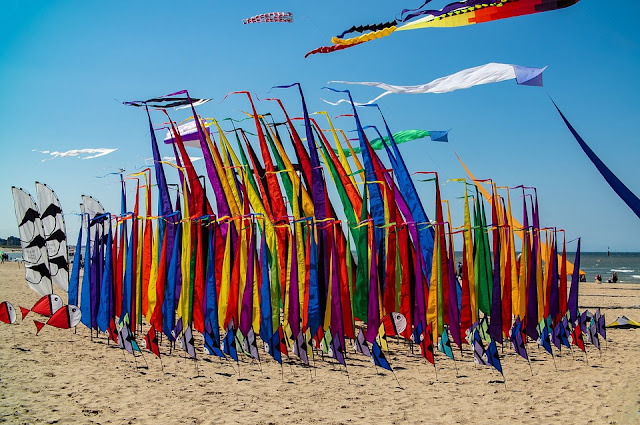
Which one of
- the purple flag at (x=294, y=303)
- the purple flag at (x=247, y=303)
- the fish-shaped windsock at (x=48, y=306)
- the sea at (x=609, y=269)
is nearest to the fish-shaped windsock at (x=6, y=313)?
the fish-shaped windsock at (x=48, y=306)

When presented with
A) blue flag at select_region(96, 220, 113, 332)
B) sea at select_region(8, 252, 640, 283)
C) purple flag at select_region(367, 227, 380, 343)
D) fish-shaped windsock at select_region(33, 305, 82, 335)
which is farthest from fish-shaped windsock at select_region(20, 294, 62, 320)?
sea at select_region(8, 252, 640, 283)

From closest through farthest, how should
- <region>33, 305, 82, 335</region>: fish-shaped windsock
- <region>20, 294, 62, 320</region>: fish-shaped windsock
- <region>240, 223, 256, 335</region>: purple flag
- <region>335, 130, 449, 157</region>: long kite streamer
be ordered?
<region>240, 223, 256, 335</region>: purple flag < <region>33, 305, 82, 335</region>: fish-shaped windsock < <region>20, 294, 62, 320</region>: fish-shaped windsock < <region>335, 130, 449, 157</region>: long kite streamer

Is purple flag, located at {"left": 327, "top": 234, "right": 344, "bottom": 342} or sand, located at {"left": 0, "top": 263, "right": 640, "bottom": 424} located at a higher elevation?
purple flag, located at {"left": 327, "top": 234, "right": 344, "bottom": 342}

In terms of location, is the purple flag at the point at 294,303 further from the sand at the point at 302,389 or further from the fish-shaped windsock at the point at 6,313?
the fish-shaped windsock at the point at 6,313

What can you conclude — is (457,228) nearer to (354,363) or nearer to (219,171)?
→ (354,363)

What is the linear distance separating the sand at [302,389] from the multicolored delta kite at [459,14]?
5368 millimetres

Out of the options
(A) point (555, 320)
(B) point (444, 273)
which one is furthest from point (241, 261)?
(A) point (555, 320)

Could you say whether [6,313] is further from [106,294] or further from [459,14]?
[459,14]

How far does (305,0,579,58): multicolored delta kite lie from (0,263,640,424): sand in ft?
17.6

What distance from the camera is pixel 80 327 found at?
15.1 m

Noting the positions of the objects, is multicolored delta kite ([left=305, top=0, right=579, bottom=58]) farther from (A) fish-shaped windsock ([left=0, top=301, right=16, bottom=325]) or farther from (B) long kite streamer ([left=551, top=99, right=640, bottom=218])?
(A) fish-shaped windsock ([left=0, top=301, right=16, bottom=325])

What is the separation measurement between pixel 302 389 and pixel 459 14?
6.55m

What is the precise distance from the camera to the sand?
8.02 m

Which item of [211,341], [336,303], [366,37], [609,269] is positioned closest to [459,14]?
[366,37]
